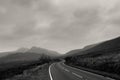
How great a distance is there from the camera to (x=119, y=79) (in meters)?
14.5

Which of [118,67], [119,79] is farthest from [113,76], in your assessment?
[118,67]

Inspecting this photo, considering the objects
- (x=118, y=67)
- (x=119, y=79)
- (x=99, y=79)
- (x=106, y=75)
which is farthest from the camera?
(x=118, y=67)

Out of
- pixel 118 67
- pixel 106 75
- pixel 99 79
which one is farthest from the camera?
pixel 118 67

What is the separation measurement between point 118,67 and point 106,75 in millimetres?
2263

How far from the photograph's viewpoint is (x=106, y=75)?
1752 centimetres

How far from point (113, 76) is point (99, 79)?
134 cm

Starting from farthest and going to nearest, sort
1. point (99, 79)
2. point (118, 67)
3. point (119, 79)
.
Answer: point (118, 67) → point (99, 79) → point (119, 79)

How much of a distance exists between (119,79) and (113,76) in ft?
4.02

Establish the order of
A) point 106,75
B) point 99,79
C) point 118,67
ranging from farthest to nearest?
point 118,67, point 106,75, point 99,79

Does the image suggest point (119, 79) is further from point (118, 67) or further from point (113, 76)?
point (118, 67)

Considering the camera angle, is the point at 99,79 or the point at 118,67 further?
the point at 118,67

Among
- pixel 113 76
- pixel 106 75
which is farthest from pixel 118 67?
pixel 113 76

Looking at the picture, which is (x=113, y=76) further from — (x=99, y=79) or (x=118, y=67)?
(x=118, y=67)

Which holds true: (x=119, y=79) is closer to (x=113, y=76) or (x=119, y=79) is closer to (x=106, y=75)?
(x=113, y=76)
